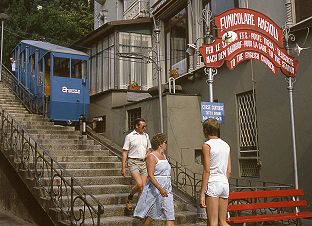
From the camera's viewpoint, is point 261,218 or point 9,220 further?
point 9,220

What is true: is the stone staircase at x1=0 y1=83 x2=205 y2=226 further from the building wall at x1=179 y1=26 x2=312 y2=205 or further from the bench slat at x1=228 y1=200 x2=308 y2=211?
the building wall at x1=179 y1=26 x2=312 y2=205

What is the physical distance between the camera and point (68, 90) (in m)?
15.8

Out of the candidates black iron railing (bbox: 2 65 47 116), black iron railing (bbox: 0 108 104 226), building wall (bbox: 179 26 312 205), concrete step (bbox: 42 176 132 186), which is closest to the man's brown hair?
black iron railing (bbox: 0 108 104 226)

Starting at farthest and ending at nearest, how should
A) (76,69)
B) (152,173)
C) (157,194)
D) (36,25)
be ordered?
1. (36,25)
2. (76,69)
3. (157,194)
4. (152,173)

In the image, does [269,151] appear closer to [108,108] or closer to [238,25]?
[238,25]

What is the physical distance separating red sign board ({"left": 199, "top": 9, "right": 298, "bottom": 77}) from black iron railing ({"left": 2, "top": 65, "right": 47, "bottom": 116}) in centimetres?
889

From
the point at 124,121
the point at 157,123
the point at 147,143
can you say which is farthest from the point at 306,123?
the point at 124,121

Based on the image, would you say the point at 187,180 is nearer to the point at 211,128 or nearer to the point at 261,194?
the point at 261,194

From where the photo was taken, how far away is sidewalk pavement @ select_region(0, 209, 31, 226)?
→ 9.52 m

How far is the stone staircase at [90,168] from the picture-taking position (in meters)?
8.39

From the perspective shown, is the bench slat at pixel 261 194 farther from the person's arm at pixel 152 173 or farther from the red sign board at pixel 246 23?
the red sign board at pixel 246 23

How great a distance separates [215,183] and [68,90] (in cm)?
1146

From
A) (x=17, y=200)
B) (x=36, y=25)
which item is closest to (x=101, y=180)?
(x=17, y=200)

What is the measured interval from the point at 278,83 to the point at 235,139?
88.1 inches
